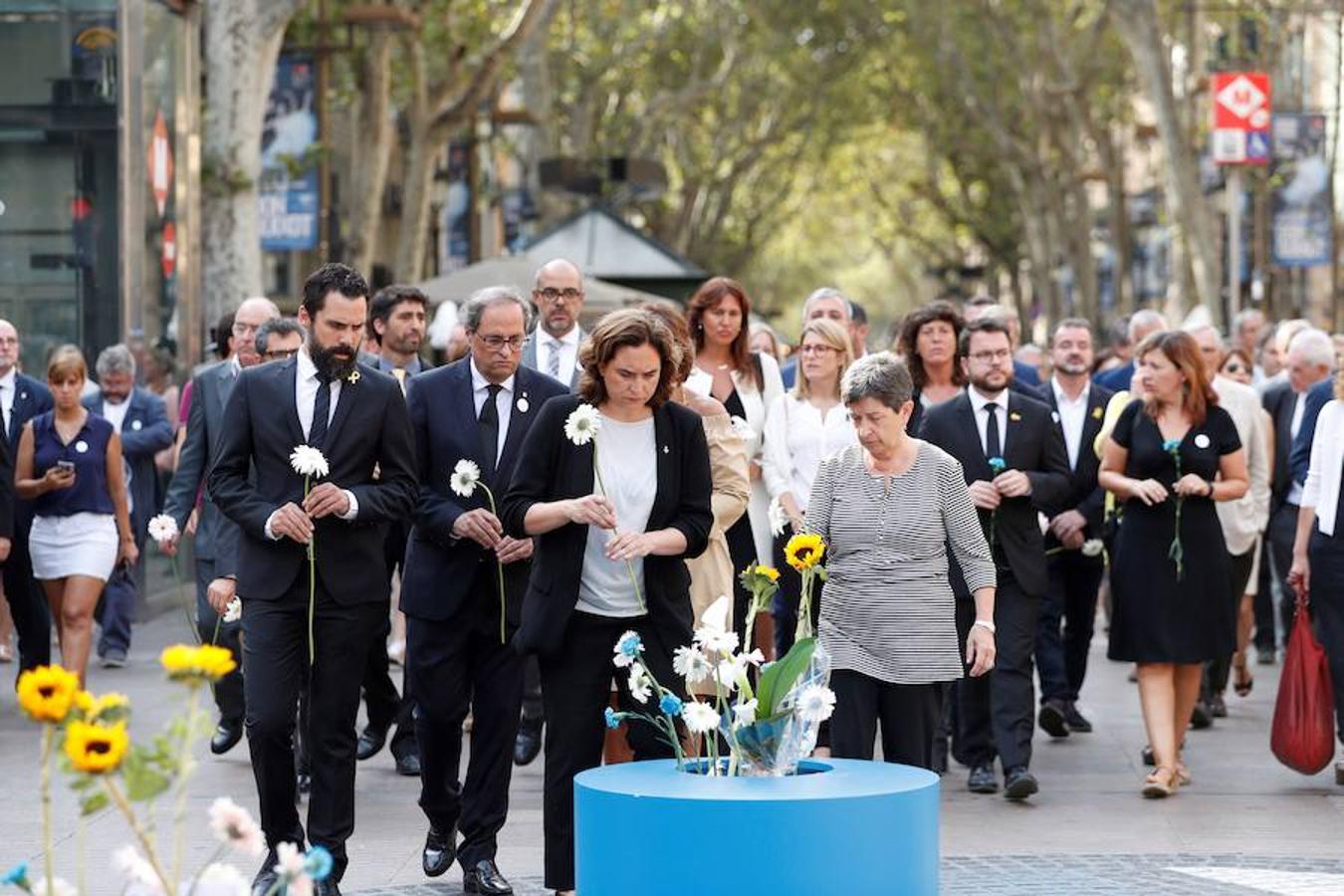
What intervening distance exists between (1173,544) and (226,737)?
169 inches

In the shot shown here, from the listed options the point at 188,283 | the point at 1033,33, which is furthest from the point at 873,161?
the point at 188,283

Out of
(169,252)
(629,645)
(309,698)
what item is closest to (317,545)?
(309,698)

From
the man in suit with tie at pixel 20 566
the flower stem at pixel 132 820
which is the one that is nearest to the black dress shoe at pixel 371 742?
the man in suit with tie at pixel 20 566

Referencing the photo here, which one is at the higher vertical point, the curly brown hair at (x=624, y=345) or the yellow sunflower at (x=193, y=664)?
the curly brown hair at (x=624, y=345)

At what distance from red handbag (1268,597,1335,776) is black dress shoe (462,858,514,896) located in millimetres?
3805

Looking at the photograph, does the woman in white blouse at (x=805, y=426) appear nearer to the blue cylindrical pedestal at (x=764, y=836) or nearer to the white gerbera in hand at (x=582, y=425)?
the white gerbera in hand at (x=582, y=425)

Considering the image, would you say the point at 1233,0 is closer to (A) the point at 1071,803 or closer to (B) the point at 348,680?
(A) the point at 1071,803

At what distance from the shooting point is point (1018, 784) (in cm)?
1042

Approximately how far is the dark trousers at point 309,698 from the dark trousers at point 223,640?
2867 mm

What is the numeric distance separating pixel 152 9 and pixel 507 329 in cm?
1109

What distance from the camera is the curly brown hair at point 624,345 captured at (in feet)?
25.5

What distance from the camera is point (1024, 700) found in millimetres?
10547

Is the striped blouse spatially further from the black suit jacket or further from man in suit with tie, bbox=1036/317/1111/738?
the black suit jacket

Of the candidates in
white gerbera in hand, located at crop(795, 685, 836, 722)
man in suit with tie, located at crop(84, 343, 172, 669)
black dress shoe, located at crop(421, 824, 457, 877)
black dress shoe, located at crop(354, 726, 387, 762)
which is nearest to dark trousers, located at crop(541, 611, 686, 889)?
black dress shoe, located at crop(421, 824, 457, 877)
